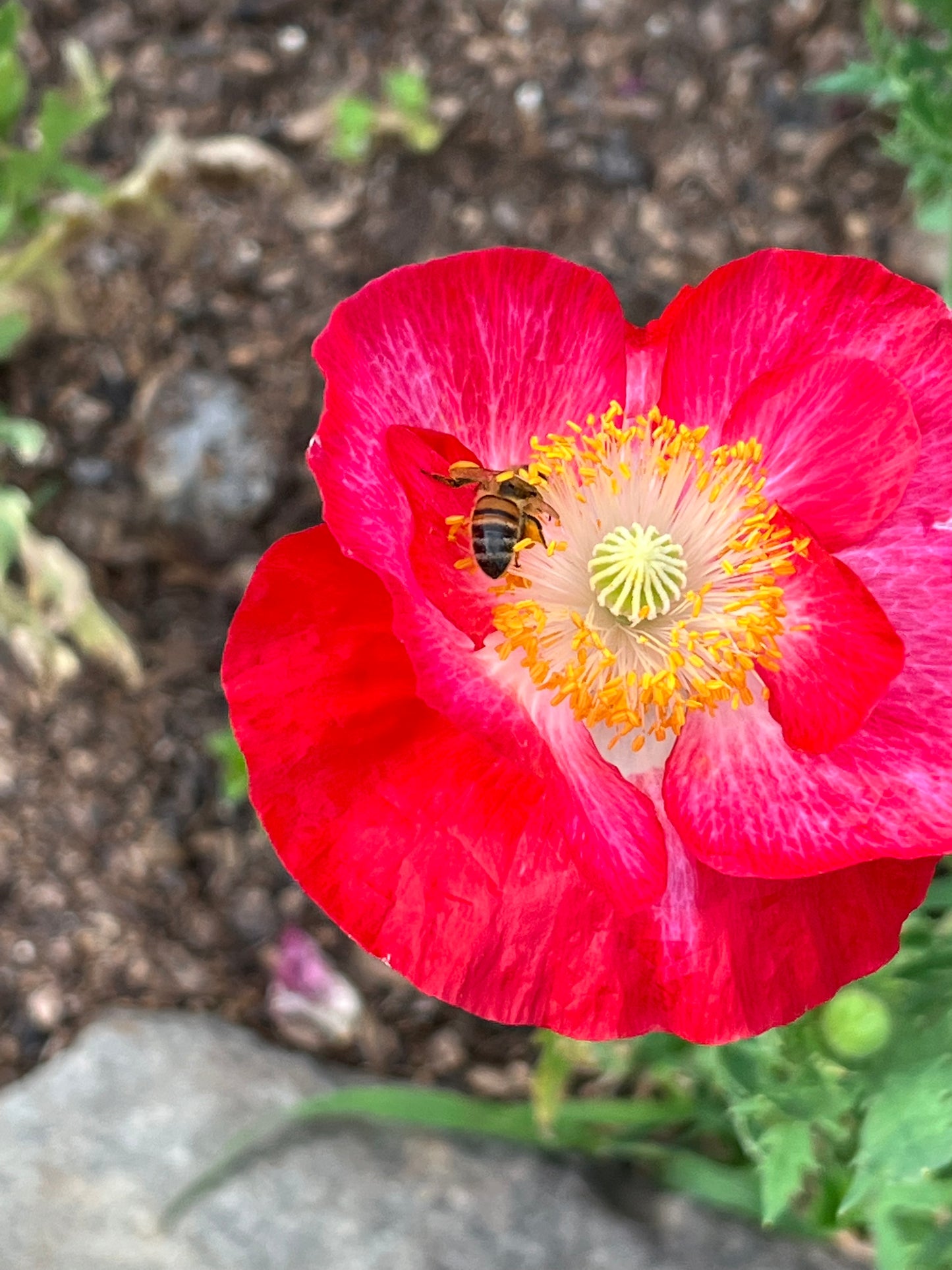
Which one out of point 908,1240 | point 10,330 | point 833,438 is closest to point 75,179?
point 10,330

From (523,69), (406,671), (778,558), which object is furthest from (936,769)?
(523,69)

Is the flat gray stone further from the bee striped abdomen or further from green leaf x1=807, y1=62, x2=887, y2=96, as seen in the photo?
green leaf x1=807, y1=62, x2=887, y2=96

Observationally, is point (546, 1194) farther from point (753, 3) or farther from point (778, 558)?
point (753, 3)

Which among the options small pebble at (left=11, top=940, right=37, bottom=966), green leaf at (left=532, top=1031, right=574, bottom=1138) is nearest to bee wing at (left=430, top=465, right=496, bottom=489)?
green leaf at (left=532, top=1031, right=574, bottom=1138)

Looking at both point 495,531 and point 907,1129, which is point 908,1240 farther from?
point 495,531

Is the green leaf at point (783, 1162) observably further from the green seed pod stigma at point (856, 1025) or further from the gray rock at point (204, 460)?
the gray rock at point (204, 460)

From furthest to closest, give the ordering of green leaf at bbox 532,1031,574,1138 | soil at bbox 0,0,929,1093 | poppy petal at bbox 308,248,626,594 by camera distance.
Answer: soil at bbox 0,0,929,1093, green leaf at bbox 532,1031,574,1138, poppy petal at bbox 308,248,626,594

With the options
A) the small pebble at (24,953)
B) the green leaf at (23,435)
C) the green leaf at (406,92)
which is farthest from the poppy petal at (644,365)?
Answer: the small pebble at (24,953)
